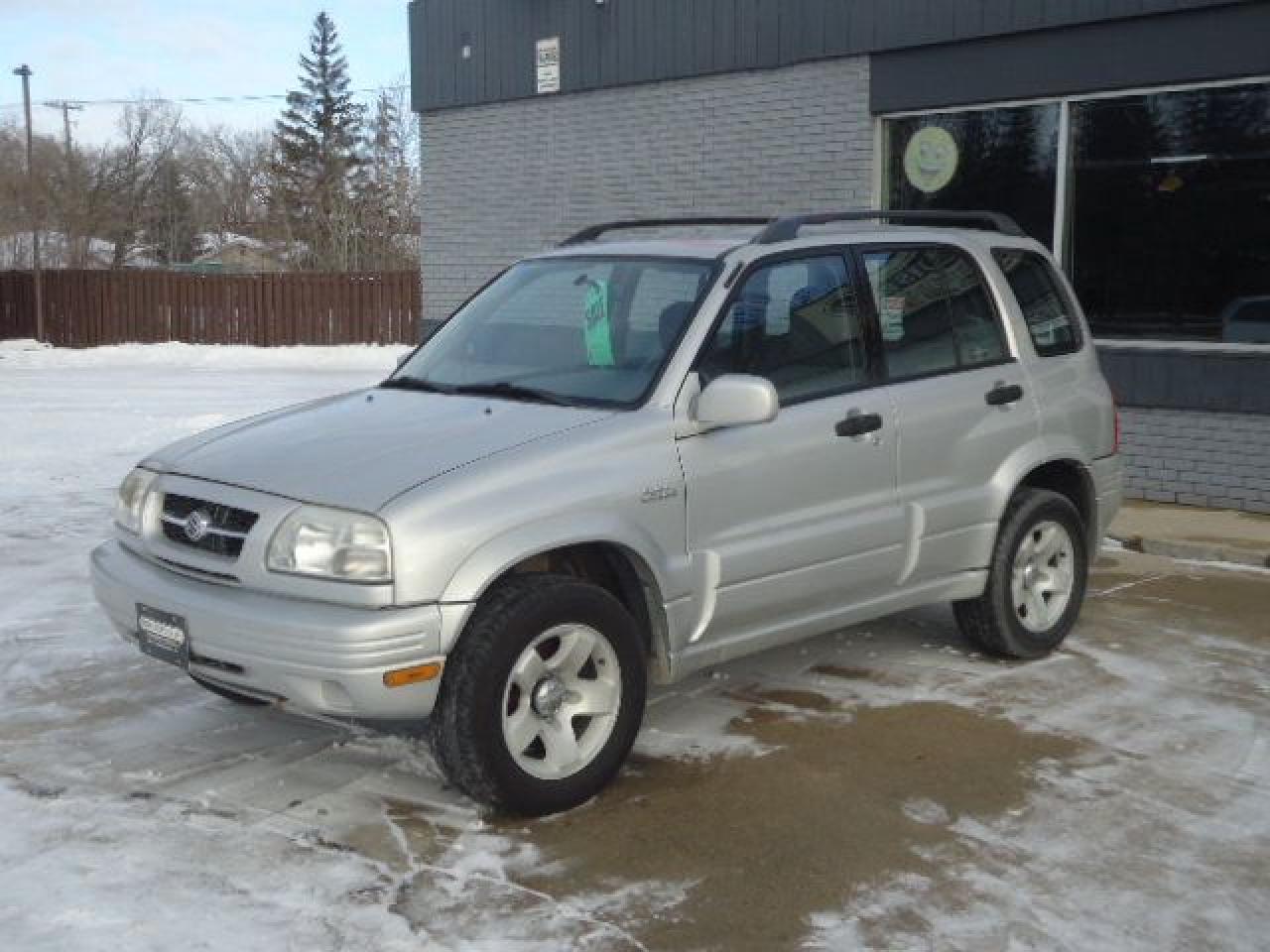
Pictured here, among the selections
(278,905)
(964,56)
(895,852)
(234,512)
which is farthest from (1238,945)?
(964,56)

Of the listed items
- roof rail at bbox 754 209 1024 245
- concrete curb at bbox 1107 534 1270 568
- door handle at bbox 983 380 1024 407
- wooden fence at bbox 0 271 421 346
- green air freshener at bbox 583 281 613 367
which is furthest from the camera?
wooden fence at bbox 0 271 421 346

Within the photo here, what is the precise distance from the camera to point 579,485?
436cm

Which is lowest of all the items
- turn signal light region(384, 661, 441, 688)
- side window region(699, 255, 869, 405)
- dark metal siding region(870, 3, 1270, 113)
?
turn signal light region(384, 661, 441, 688)

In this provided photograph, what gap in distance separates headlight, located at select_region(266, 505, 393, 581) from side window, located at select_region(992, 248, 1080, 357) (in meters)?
3.34

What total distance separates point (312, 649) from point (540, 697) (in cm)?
74

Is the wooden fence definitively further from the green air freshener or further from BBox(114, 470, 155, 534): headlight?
BBox(114, 470, 155, 534): headlight

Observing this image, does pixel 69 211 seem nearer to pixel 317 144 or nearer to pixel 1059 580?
pixel 317 144

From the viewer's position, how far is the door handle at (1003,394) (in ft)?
18.9

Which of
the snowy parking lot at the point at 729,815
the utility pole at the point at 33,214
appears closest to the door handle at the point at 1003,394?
the snowy parking lot at the point at 729,815

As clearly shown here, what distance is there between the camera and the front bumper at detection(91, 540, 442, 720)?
3963 millimetres

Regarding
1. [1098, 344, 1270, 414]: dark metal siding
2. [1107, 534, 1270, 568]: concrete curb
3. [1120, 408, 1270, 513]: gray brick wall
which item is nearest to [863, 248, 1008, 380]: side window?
[1107, 534, 1270, 568]: concrete curb

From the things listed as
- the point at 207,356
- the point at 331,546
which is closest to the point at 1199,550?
the point at 331,546

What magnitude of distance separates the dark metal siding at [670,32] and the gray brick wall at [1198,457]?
273 centimetres

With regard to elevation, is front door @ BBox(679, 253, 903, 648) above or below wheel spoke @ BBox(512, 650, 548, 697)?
above
